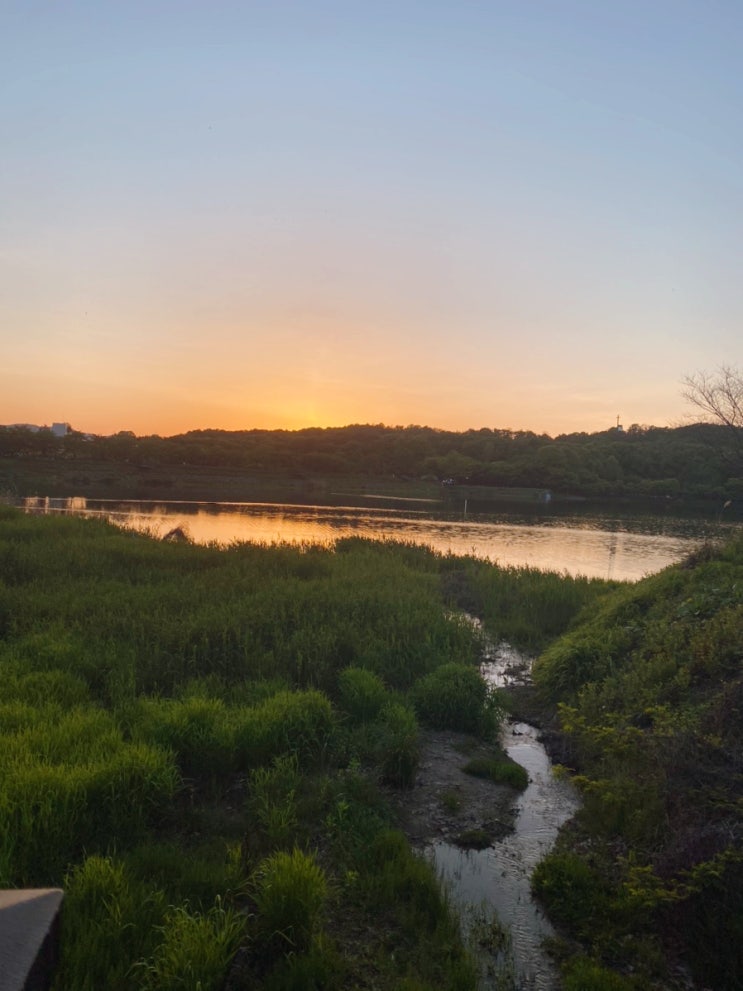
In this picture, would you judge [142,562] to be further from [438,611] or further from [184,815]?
[184,815]

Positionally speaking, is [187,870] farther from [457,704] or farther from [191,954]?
[457,704]

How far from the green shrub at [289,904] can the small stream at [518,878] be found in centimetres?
133

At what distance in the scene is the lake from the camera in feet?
105

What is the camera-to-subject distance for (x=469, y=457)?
4080 inches

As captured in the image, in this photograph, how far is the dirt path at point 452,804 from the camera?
7.02 metres

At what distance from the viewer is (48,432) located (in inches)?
3634

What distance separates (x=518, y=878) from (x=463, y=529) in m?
38.2

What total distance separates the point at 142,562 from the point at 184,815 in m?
11.6

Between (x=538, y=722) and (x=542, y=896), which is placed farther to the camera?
(x=538, y=722)

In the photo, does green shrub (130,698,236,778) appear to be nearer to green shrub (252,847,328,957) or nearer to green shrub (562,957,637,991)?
green shrub (252,847,328,957)

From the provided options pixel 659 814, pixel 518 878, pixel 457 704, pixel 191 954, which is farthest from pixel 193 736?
pixel 659 814

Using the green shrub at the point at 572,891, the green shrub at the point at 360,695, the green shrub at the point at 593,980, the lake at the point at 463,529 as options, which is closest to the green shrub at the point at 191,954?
the green shrub at the point at 593,980

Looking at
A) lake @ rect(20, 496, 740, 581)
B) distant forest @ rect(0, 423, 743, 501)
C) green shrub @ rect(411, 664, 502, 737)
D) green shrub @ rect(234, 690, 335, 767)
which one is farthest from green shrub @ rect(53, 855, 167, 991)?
distant forest @ rect(0, 423, 743, 501)

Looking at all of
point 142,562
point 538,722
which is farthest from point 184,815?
point 142,562
